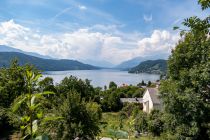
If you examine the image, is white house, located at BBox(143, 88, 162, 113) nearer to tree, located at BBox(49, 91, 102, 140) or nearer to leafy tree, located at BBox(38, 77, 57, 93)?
leafy tree, located at BBox(38, 77, 57, 93)

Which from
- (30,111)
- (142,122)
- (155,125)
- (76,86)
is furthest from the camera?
(76,86)

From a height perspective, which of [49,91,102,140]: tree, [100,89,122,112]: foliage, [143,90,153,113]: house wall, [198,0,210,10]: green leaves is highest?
[198,0,210,10]: green leaves

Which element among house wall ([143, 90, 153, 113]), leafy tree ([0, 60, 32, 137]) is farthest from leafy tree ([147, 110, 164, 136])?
house wall ([143, 90, 153, 113])

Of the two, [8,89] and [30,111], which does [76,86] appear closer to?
[8,89]

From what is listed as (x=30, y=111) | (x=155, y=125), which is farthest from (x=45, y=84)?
(x=155, y=125)

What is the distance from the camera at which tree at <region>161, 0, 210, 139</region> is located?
22.1m

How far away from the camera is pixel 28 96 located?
167 cm

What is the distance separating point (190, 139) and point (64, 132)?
12.4m

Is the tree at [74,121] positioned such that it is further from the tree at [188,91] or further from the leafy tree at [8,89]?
the leafy tree at [8,89]

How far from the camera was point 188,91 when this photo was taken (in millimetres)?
22125

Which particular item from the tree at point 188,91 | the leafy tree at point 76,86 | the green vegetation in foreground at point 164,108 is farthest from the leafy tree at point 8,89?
the tree at point 188,91

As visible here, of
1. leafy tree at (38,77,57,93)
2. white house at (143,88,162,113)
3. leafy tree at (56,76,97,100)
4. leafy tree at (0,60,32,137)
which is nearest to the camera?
leafy tree at (38,77,57,93)

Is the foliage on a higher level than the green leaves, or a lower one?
lower

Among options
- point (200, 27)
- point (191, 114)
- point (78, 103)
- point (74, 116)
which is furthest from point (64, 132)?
point (200, 27)
